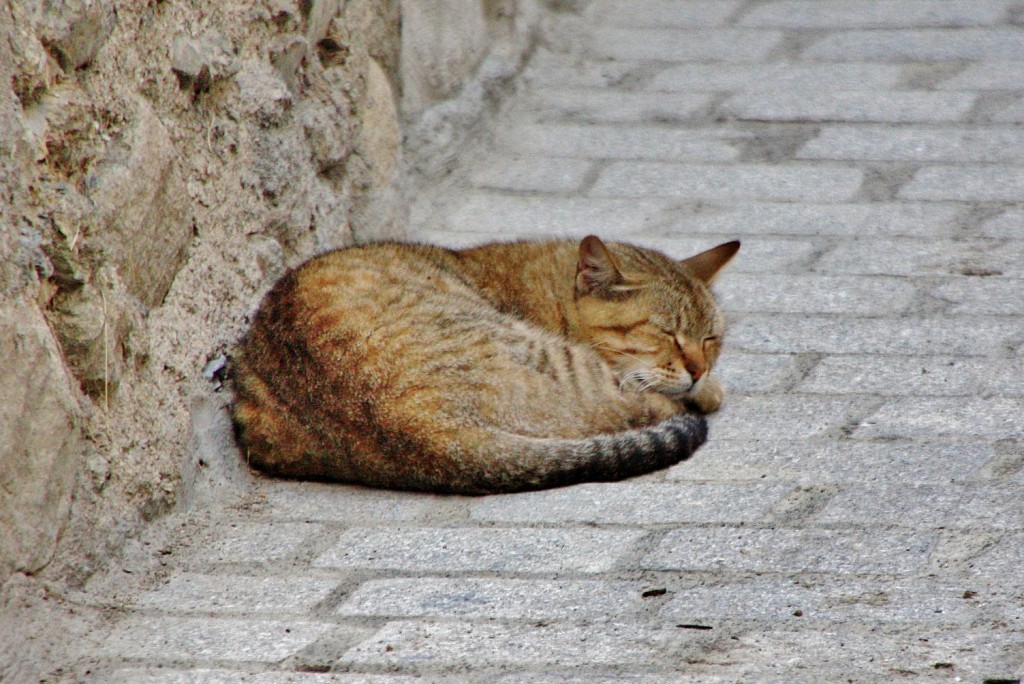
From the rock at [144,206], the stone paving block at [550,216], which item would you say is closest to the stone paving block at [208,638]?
the rock at [144,206]

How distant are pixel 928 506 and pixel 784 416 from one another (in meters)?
0.73

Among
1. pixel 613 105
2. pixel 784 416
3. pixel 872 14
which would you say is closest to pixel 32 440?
pixel 784 416

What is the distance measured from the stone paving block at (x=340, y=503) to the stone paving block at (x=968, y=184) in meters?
2.83

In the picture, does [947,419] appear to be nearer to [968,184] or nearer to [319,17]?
[968,184]

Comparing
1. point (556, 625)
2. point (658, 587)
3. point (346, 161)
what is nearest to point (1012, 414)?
point (658, 587)

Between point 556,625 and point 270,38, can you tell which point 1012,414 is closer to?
point 556,625

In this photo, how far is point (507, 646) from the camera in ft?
8.49

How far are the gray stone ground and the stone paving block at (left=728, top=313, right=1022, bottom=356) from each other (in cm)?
2

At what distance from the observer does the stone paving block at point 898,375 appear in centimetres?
385

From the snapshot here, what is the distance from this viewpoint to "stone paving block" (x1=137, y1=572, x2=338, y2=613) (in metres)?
2.83

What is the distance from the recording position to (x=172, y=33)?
3484 millimetres

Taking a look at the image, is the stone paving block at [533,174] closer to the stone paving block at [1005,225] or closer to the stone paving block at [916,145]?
the stone paving block at [916,145]

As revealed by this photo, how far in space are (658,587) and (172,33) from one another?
195 centimetres

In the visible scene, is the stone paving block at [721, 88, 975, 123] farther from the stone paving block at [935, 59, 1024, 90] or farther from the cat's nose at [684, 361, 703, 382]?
the cat's nose at [684, 361, 703, 382]
